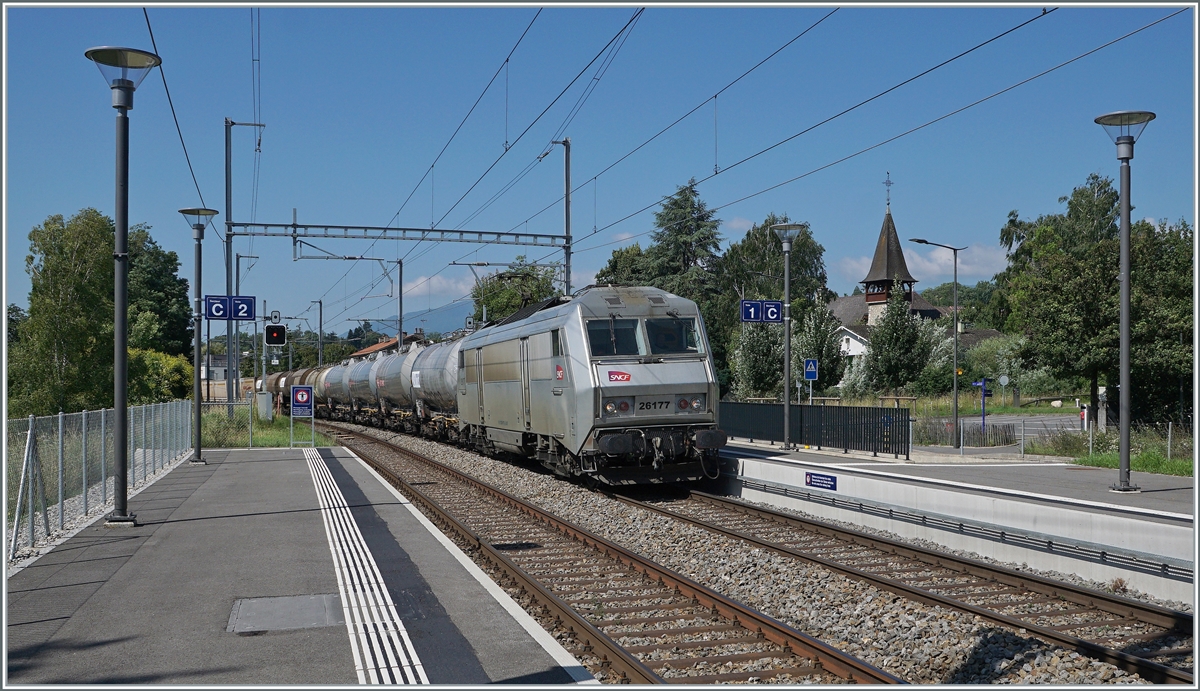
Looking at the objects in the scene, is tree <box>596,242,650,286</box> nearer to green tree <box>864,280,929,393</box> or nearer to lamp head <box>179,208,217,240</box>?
green tree <box>864,280,929,393</box>

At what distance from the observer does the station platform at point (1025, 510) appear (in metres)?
9.16

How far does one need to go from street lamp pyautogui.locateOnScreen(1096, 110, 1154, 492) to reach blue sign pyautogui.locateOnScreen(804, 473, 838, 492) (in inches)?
192

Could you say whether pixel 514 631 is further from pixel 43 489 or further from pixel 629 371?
pixel 629 371

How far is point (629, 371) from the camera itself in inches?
604

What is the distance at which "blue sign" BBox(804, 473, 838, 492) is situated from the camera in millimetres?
14133

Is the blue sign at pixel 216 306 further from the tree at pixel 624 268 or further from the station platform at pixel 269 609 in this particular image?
the tree at pixel 624 268

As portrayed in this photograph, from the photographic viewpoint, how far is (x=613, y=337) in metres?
15.6

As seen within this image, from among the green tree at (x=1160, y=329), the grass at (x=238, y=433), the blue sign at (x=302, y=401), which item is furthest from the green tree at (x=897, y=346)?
the blue sign at (x=302, y=401)

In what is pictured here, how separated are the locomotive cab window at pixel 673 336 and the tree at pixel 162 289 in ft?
205

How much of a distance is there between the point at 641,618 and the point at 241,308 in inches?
720

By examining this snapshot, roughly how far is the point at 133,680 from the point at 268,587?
8.78 ft

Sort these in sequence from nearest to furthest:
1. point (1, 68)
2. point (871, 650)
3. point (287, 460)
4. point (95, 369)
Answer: point (871, 650)
point (1, 68)
point (287, 460)
point (95, 369)

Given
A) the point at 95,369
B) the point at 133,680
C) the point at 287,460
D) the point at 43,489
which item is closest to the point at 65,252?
the point at 95,369

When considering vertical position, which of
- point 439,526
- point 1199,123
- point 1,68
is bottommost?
point 439,526
